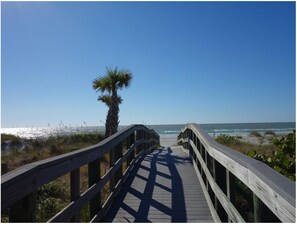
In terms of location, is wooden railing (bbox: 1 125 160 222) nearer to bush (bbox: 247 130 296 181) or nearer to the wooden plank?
the wooden plank

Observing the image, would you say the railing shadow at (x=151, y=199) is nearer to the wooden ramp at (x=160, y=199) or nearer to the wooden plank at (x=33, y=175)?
the wooden ramp at (x=160, y=199)

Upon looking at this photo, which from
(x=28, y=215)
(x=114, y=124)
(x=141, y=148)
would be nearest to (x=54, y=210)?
(x=28, y=215)

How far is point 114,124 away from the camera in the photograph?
64.1 ft

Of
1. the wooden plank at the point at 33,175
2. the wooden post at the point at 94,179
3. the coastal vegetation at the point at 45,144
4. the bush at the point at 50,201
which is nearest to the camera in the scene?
the wooden plank at the point at 33,175

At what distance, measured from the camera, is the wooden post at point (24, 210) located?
2.25 metres

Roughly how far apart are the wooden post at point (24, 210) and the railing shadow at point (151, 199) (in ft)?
7.43

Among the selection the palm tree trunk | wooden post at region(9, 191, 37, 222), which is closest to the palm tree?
the palm tree trunk

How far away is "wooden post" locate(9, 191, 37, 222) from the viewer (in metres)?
2.25

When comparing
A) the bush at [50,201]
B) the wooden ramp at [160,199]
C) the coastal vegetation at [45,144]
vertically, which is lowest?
the bush at [50,201]

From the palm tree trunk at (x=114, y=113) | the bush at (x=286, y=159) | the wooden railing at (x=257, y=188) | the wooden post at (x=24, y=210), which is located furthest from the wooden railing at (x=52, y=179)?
the palm tree trunk at (x=114, y=113)

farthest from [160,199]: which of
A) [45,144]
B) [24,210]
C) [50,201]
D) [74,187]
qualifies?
[45,144]

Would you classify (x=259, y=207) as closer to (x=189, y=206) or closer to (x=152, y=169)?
(x=189, y=206)

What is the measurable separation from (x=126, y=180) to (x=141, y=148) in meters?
4.13

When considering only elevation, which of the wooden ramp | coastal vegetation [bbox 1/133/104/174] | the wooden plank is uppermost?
the wooden plank
